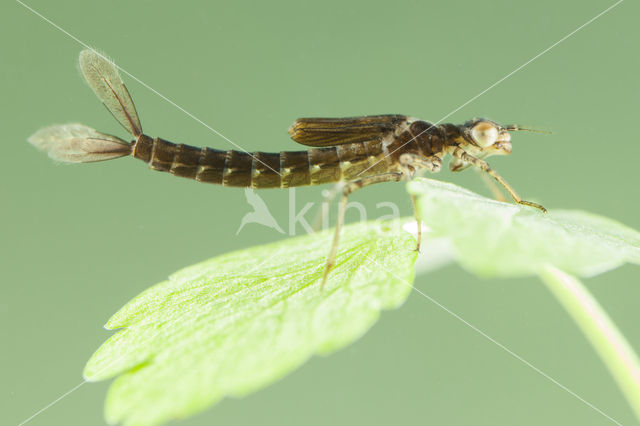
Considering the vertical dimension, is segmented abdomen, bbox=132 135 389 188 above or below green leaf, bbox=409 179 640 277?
above

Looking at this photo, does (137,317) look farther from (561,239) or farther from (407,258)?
(561,239)

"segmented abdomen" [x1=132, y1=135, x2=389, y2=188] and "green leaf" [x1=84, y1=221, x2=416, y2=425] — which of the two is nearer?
"green leaf" [x1=84, y1=221, x2=416, y2=425]

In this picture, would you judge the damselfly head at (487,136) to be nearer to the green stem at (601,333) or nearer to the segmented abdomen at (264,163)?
the segmented abdomen at (264,163)

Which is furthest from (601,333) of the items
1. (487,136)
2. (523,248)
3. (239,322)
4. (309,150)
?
(309,150)

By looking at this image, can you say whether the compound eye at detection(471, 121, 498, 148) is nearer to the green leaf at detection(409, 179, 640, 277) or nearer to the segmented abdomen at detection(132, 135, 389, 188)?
the segmented abdomen at detection(132, 135, 389, 188)

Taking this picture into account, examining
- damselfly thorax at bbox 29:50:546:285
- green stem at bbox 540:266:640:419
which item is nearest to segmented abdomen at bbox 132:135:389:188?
damselfly thorax at bbox 29:50:546:285

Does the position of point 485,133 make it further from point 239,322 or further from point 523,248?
point 239,322

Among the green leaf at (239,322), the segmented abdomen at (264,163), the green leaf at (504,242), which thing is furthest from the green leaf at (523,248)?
the segmented abdomen at (264,163)

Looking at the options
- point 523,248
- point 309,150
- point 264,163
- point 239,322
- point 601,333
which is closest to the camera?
point 523,248

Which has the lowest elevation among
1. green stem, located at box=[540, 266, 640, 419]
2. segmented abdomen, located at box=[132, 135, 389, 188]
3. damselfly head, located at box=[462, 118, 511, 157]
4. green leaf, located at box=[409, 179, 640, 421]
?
green stem, located at box=[540, 266, 640, 419]
